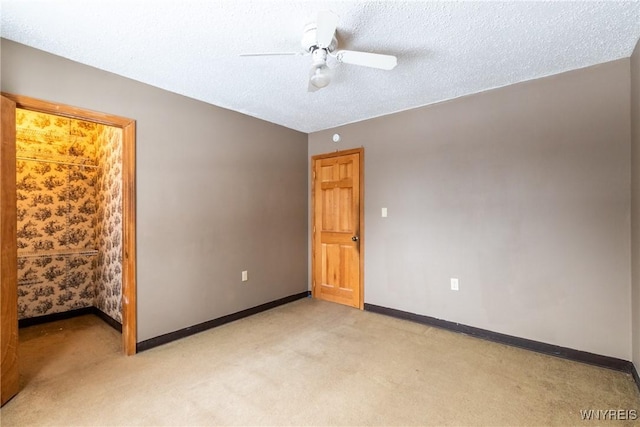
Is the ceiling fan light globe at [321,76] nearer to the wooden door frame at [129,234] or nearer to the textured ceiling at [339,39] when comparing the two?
the textured ceiling at [339,39]

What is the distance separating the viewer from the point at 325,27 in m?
1.63

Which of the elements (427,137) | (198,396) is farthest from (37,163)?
(427,137)

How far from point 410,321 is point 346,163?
6.81ft

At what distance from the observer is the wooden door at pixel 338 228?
3.83 meters

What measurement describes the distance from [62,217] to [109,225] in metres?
0.68

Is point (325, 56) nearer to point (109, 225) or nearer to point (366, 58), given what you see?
point (366, 58)

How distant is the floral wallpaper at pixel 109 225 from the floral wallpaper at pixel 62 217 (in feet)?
0.04

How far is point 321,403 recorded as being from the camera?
1912 millimetres

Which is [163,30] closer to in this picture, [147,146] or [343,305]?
[147,146]

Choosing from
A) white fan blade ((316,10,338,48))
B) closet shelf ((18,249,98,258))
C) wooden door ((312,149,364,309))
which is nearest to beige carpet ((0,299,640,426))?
closet shelf ((18,249,98,258))

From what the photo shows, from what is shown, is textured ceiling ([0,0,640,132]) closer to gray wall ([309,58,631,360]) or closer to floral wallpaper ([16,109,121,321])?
gray wall ([309,58,631,360])

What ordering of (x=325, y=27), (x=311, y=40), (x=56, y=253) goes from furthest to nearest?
(x=56, y=253) < (x=311, y=40) < (x=325, y=27)

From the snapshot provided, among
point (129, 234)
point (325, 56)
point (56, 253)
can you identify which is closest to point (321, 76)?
point (325, 56)

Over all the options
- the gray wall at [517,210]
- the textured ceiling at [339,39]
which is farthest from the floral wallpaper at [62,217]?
the gray wall at [517,210]
